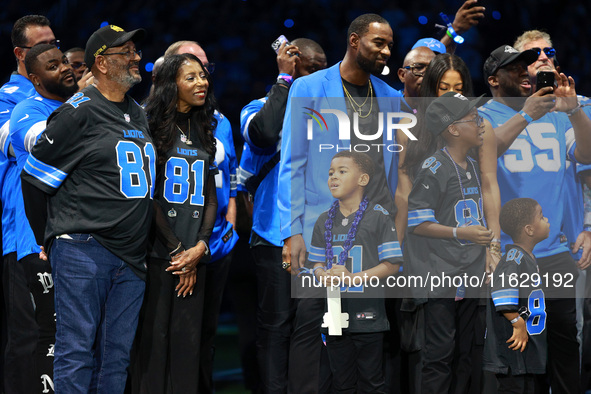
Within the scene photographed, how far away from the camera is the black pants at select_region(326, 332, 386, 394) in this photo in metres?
3.42

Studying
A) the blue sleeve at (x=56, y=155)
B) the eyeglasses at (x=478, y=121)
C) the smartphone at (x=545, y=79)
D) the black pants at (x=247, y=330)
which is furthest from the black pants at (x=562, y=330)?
the blue sleeve at (x=56, y=155)

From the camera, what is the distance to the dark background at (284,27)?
6.97 m

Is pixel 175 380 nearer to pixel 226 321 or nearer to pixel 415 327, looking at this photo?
pixel 415 327

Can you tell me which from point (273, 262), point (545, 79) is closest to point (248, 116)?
point (273, 262)

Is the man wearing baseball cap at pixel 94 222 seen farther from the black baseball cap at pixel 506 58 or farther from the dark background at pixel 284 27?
the dark background at pixel 284 27

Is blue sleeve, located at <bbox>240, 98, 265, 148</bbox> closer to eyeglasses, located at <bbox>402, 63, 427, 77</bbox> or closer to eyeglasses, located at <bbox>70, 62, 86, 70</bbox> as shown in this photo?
eyeglasses, located at <bbox>402, 63, 427, 77</bbox>

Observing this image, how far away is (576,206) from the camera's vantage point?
3795mm

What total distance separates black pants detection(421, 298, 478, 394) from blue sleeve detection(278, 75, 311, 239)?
28.9 inches

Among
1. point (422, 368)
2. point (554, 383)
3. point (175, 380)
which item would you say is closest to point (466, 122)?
point (422, 368)

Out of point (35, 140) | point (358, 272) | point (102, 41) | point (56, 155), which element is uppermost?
point (102, 41)

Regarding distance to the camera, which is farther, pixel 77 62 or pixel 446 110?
pixel 77 62

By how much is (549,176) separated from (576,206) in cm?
26

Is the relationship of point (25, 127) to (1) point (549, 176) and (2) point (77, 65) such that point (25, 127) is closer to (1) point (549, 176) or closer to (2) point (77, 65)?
(2) point (77, 65)

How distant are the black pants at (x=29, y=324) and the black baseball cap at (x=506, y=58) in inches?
97.1
